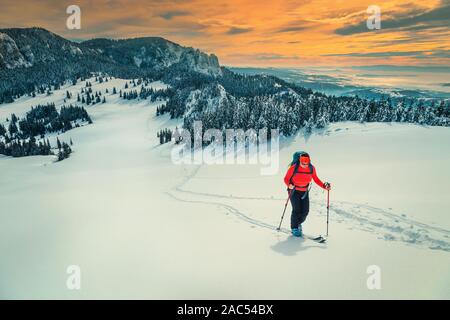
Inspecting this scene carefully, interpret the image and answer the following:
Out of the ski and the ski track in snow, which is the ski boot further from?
the ski track in snow

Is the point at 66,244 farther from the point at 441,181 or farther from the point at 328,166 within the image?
the point at 328,166

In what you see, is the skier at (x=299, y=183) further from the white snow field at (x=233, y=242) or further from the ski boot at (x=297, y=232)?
the white snow field at (x=233, y=242)

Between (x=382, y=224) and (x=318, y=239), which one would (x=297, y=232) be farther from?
(x=382, y=224)

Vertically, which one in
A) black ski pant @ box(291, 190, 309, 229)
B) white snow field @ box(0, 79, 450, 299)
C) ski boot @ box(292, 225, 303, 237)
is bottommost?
white snow field @ box(0, 79, 450, 299)

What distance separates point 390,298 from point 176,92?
182 metres

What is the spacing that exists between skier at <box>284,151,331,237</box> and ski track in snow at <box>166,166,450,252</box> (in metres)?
0.78

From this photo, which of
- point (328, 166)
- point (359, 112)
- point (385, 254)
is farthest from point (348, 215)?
point (359, 112)

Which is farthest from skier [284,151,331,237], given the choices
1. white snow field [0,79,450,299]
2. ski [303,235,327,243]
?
white snow field [0,79,450,299]

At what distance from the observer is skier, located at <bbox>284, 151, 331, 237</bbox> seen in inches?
371

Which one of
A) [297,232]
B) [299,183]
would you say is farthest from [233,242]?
[299,183]

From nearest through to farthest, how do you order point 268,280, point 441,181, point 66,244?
point 268,280 < point 66,244 < point 441,181

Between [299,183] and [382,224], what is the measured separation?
13.2ft

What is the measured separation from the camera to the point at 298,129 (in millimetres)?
43094

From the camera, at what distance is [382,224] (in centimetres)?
1069
